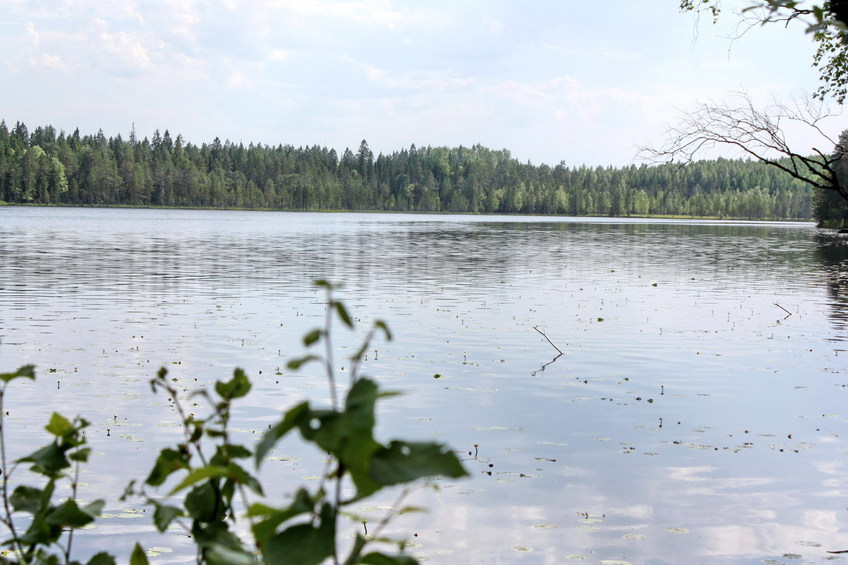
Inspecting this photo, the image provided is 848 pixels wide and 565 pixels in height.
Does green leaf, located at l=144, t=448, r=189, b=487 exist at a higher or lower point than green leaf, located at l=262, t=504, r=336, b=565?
lower

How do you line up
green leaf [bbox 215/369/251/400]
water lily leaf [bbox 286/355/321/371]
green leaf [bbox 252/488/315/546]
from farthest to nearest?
green leaf [bbox 215/369/251/400]
green leaf [bbox 252/488/315/546]
water lily leaf [bbox 286/355/321/371]

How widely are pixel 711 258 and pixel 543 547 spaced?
5046 cm

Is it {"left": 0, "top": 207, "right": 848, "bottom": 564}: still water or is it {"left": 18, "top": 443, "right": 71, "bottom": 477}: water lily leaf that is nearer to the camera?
{"left": 18, "top": 443, "right": 71, "bottom": 477}: water lily leaf

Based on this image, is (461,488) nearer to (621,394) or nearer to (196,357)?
(621,394)

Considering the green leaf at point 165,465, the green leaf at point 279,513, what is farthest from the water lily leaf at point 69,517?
the green leaf at point 279,513

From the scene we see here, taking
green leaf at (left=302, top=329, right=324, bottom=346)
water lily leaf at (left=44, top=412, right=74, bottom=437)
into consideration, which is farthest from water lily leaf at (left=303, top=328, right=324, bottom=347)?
water lily leaf at (left=44, top=412, right=74, bottom=437)

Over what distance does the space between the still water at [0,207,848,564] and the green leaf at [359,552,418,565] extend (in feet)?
16.3

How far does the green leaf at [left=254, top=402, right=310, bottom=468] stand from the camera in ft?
5.45

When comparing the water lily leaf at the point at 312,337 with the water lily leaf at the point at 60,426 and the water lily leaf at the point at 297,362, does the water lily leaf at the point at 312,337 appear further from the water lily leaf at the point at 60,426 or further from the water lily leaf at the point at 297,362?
the water lily leaf at the point at 60,426

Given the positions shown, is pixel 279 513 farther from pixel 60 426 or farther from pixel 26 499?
pixel 26 499

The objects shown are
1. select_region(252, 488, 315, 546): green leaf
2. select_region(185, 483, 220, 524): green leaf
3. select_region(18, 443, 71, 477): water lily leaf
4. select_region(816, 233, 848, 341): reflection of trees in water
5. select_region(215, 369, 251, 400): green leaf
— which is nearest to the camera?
select_region(252, 488, 315, 546): green leaf

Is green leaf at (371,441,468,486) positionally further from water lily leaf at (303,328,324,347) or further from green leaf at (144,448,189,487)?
green leaf at (144,448,189,487)

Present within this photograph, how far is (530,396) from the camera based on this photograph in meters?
14.7

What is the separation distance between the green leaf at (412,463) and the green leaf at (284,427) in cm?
18
